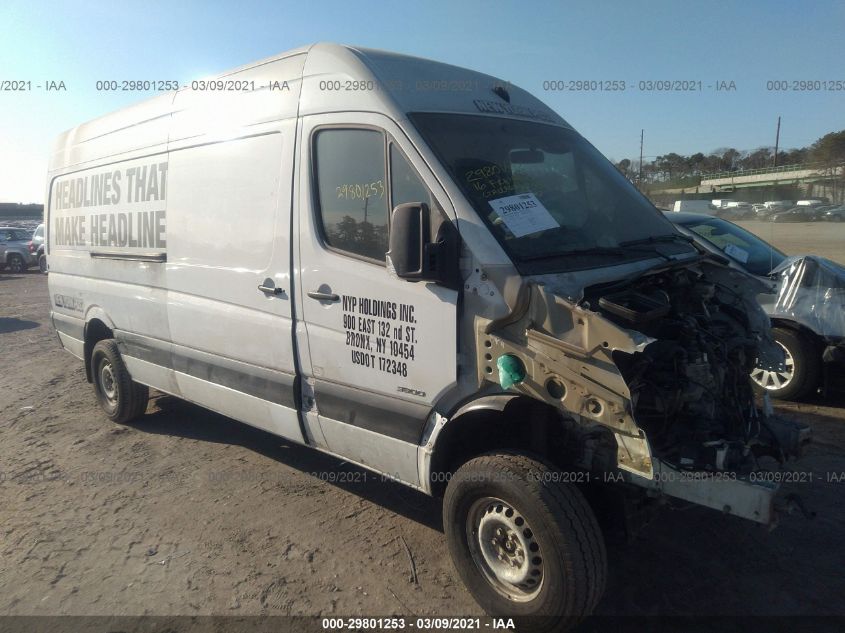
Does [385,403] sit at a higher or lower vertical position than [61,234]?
lower

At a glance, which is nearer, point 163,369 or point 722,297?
point 722,297

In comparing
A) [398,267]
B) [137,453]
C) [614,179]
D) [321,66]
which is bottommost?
[137,453]

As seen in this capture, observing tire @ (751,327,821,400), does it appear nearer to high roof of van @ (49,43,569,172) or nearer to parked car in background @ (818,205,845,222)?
high roof of van @ (49,43,569,172)

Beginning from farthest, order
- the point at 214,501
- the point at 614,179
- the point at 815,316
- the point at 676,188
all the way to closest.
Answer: the point at 676,188 < the point at 815,316 < the point at 214,501 < the point at 614,179

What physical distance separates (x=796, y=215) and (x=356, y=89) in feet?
103

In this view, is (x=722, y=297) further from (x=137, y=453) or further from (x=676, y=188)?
(x=676, y=188)

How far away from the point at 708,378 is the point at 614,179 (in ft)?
5.24

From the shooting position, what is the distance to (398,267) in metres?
3.10

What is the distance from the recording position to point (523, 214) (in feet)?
10.6

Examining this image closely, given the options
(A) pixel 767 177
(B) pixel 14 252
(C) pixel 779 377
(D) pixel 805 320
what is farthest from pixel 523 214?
(A) pixel 767 177

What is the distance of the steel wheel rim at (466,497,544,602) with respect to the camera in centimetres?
300

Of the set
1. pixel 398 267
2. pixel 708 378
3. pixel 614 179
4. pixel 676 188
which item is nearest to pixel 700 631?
pixel 708 378

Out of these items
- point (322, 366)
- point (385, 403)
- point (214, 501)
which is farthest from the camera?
point (214, 501)

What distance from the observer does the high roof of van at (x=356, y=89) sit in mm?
3539
